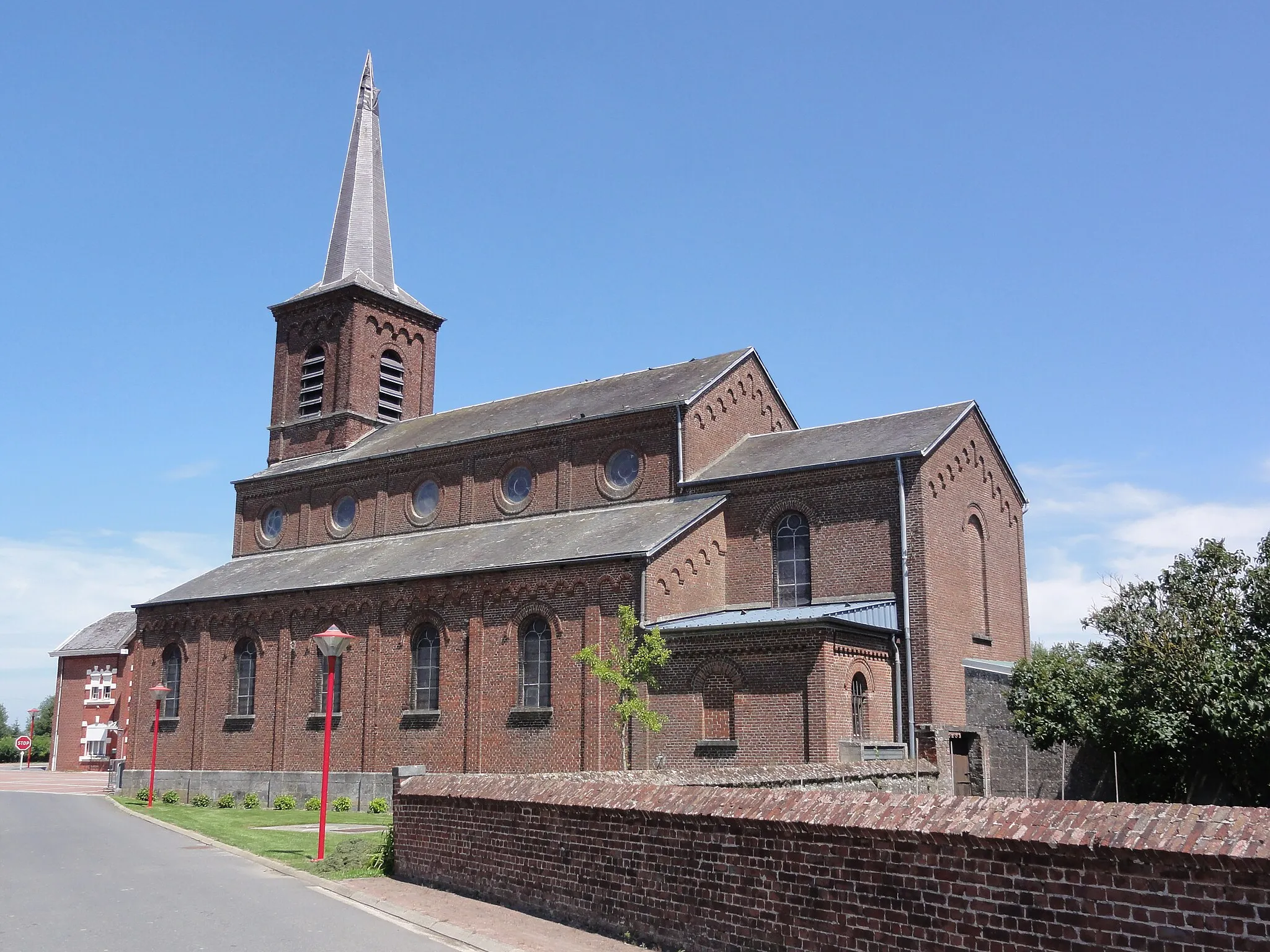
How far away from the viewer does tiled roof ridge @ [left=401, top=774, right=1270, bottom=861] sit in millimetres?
6891

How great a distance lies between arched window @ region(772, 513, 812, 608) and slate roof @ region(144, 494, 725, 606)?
1.89 m

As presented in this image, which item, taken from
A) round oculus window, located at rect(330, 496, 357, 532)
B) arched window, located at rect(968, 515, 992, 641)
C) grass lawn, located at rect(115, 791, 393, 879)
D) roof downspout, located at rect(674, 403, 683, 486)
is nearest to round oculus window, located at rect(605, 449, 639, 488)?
roof downspout, located at rect(674, 403, 683, 486)

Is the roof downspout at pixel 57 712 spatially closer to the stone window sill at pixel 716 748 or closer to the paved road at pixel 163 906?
the paved road at pixel 163 906

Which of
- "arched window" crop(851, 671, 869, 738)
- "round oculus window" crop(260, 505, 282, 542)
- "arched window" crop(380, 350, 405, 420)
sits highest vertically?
"arched window" crop(380, 350, 405, 420)

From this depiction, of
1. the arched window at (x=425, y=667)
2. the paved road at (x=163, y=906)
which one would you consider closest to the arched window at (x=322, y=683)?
the arched window at (x=425, y=667)

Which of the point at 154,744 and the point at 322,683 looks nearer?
the point at 154,744

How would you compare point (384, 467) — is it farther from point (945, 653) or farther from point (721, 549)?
point (945, 653)

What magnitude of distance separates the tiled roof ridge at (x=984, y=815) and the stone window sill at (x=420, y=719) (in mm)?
18758

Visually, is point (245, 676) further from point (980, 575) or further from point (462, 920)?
point (462, 920)

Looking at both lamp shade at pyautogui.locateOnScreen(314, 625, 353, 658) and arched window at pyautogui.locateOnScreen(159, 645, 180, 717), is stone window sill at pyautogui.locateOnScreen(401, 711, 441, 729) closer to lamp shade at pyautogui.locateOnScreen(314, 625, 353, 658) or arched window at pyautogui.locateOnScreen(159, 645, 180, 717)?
arched window at pyautogui.locateOnScreen(159, 645, 180, 717)

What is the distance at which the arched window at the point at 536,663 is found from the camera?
93.8 feet

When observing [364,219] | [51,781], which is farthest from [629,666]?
[51,781]

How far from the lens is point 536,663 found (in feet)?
94.7

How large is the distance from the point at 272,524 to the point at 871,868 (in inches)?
1412
